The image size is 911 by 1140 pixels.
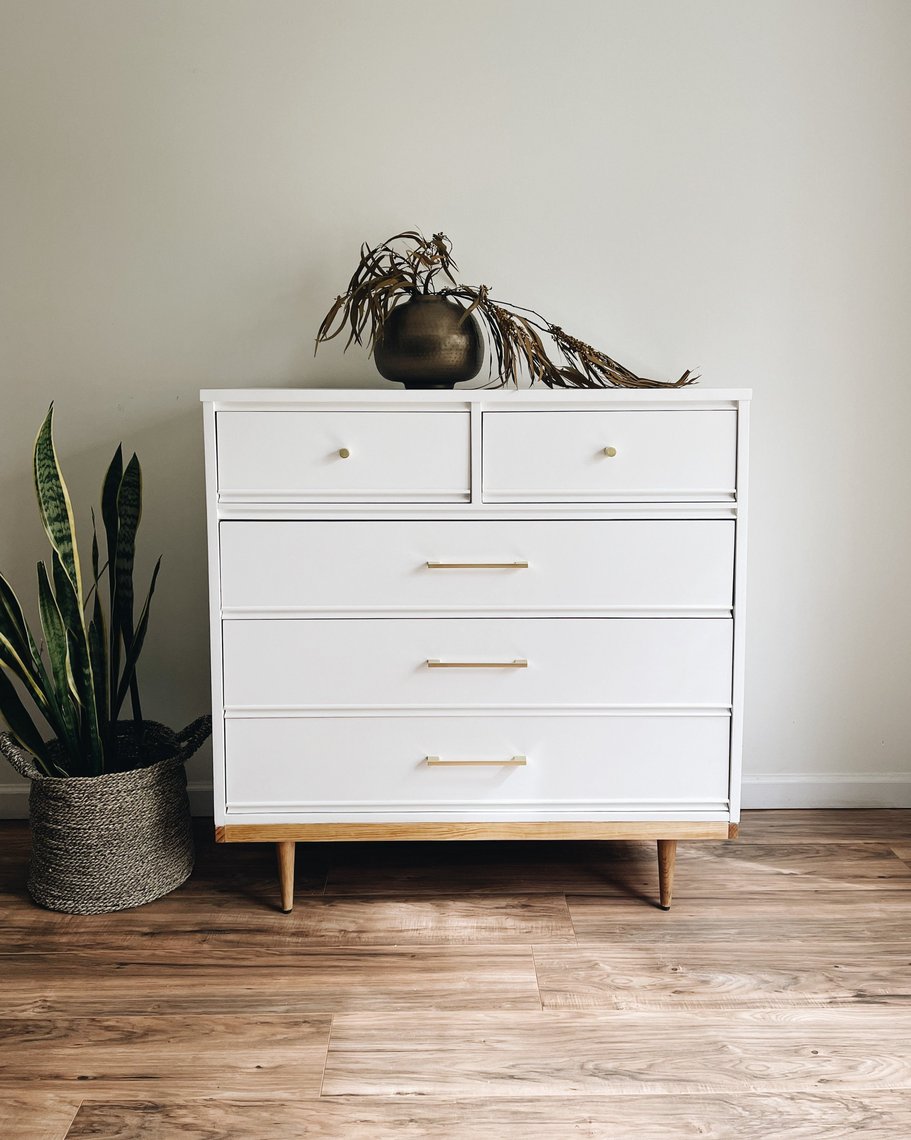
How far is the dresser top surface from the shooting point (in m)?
1.48

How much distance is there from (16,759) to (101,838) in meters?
0.23

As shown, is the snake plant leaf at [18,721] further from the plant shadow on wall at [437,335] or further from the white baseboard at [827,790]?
the white baseboard at [827,790]

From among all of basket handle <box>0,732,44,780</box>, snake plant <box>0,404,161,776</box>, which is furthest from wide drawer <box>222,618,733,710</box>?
basket handle <box>0,732,44,780</box>

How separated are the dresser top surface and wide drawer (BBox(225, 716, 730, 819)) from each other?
0.55m

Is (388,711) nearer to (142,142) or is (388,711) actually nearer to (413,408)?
(413,408)

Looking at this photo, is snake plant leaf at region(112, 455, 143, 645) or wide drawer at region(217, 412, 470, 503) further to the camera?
snake plant leaf at region(112, 455, 143, 645)

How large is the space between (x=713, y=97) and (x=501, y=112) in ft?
1.50

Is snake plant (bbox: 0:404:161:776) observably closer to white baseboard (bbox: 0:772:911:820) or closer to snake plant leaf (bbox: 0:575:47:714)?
snake plant leaf (bbox: 0:575:47:714)

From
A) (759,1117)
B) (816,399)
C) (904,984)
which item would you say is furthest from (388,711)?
(816,399)

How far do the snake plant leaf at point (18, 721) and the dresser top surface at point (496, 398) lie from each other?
2.33 ft

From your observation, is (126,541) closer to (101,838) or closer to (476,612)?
(101,838)

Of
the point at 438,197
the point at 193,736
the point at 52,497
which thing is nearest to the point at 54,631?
the point at 52,497

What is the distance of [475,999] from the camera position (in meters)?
1.37

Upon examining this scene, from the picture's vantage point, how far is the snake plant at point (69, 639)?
161 cm
